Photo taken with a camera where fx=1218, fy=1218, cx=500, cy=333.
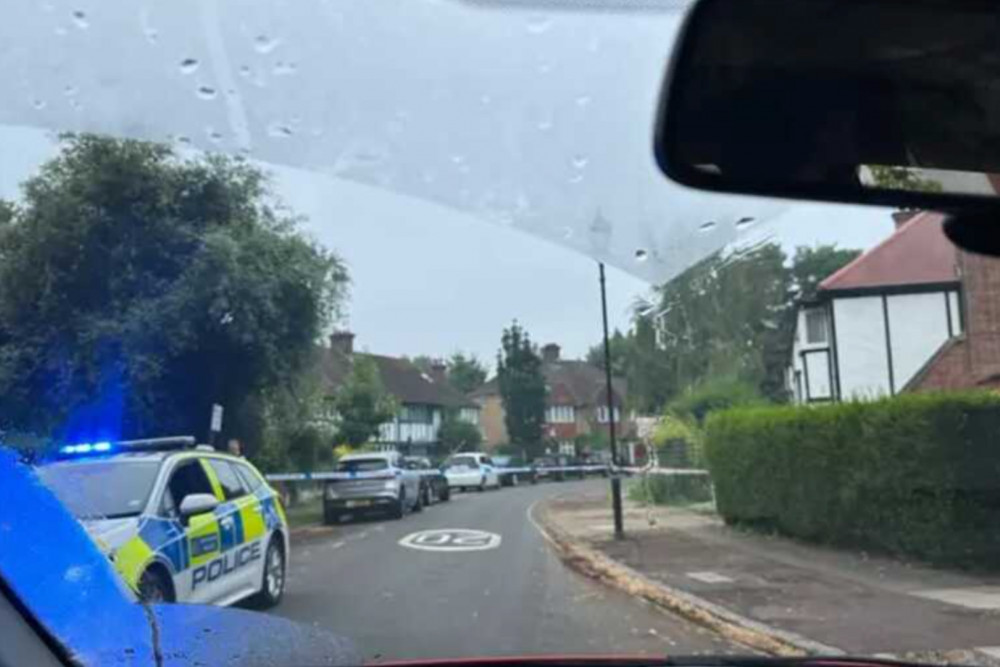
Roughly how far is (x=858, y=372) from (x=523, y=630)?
282 centimetres

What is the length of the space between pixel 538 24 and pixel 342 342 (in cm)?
147

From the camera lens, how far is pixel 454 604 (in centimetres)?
675

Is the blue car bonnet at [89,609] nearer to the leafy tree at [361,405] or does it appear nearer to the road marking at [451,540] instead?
the leafy tree at [361,405]

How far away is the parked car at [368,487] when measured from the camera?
570 cm

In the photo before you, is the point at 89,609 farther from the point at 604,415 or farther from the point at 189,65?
the point at 604,415

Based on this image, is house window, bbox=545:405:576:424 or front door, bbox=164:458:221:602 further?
house window, bbox=545:405:576:424

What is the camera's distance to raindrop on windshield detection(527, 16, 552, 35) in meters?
3.43

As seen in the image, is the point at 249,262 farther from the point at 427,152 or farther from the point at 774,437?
the point at 774,437

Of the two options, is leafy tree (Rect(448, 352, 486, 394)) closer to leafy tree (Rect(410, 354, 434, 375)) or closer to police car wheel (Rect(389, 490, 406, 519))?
leafy tree (Rect(410, 354, 434, 375))

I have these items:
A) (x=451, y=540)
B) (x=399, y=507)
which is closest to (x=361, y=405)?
(x=399, y=507)

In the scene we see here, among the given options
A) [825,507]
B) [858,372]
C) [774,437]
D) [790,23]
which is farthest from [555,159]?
[774,437]

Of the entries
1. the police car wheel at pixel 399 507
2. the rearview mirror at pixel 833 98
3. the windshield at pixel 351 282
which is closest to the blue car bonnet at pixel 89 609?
the windshield at pixel 351 282

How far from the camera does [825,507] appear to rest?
8977 mm

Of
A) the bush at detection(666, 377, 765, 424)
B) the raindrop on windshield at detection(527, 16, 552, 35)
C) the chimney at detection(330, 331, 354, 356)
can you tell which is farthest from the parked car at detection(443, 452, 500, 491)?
the raindrop on windshield at detection(527, 16, 552, 35)
